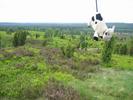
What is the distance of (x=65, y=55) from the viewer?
46.3m

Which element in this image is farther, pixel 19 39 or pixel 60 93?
pixel 19 39

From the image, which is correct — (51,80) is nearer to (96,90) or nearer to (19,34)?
(96,90)

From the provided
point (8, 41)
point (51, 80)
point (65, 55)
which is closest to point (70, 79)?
point (51, 80)

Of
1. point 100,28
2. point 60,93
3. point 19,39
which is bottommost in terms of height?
point 19,39

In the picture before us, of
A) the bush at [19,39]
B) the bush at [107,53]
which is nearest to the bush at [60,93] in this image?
the bush at [107,53]

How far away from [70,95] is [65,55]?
2848 cm

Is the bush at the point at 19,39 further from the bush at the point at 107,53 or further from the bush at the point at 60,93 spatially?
the bush at the point at 60,93

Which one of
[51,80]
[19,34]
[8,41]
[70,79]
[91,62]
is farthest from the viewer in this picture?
[8,41]

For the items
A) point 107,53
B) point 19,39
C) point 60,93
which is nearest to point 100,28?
point 60,93

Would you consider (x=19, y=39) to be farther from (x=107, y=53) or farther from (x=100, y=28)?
(x=100, y=28)
